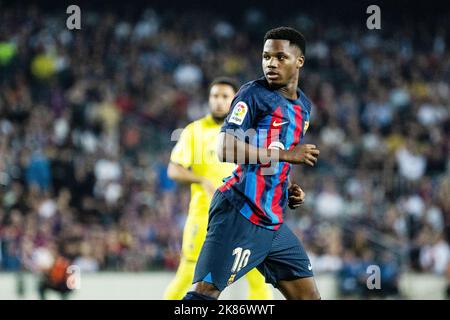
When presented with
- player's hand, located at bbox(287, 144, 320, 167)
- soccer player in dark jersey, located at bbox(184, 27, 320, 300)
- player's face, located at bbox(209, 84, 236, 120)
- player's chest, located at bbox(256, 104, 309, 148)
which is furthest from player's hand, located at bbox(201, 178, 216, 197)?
player's hand, located at bbox(287, 144, 320, 167)

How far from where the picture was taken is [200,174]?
745 cm

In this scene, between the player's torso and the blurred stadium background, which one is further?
the blurred stadium background

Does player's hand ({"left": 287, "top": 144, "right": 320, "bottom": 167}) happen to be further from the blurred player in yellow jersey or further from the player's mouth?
the blurred player in yellow jersey

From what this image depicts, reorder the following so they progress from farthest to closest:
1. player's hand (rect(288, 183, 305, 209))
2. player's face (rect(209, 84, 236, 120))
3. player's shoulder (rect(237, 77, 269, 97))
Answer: player's face (rect(209, 84, 236, 120)), player's hand (rect(288, 183, 305, 209)), player's shoulder (rect(237, 77, 269, 97))

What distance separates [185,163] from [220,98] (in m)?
0.68

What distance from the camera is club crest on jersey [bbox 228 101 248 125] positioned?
16.3 ft

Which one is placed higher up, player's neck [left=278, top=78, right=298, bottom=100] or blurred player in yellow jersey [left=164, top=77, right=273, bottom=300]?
player's neck [left=278, top=78, right=298, bottom=100]

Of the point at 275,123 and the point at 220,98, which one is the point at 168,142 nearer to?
the point at 220,98

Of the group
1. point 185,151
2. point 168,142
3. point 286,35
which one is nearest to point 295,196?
point 286,35

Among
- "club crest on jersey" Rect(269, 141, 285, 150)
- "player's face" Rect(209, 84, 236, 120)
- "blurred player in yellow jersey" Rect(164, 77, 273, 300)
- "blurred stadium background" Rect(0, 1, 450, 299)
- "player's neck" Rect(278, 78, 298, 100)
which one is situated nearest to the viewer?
"club crest on jersey" Rect(269, 141, 285, 150)

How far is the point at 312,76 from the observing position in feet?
60.1

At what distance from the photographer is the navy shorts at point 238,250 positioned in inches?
200

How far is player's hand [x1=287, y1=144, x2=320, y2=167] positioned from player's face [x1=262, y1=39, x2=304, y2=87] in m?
0.52
